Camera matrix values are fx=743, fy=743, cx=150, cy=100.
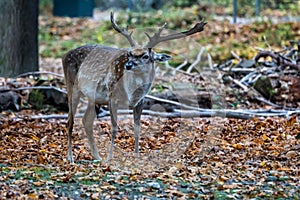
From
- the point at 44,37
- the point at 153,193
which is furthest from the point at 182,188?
the point at 44,37

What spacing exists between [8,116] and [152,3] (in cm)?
1160

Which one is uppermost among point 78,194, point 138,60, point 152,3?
point 152,3

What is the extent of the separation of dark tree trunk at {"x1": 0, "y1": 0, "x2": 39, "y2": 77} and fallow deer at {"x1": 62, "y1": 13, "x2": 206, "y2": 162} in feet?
13.1

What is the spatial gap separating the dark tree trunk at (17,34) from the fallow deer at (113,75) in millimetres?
3981

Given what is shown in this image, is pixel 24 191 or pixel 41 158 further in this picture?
pixel 41 158

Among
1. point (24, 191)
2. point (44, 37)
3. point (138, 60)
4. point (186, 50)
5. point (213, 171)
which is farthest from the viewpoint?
point (44, 37)

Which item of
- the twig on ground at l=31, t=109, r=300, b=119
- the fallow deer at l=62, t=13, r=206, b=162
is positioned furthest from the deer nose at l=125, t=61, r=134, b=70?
the twig on ground at l=31, t=109, r=300, b=119

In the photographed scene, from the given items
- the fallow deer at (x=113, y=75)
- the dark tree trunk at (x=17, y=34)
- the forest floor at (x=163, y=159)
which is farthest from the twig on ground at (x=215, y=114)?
the fallow deer at (x=113, y=75)

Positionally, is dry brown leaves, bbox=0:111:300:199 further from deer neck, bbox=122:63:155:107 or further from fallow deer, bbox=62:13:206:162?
deer neck, bbox=122:63:155:107

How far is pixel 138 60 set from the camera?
768cm

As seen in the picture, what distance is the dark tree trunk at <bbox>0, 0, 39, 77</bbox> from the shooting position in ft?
39.7

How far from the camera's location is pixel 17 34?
12219 mm

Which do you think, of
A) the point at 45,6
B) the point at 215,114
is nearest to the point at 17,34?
the point at 215,114

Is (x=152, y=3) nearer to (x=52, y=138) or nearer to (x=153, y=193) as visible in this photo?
(x=52, y=138)
